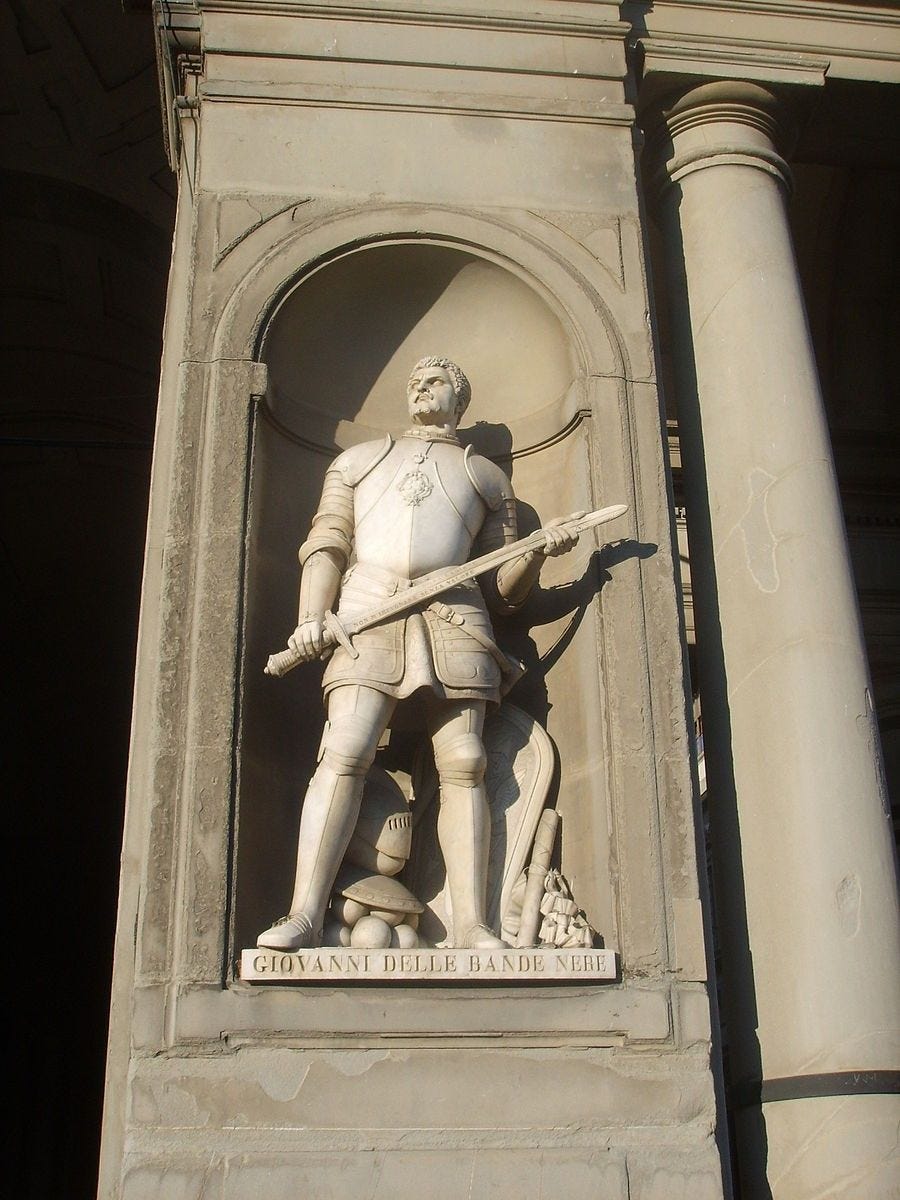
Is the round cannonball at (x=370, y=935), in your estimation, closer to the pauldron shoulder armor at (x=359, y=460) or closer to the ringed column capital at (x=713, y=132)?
the pauldron shoulder armor at (x=359, y=460)

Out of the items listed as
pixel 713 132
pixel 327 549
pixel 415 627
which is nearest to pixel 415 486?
pixel 327 549

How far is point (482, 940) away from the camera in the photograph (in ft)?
19.8

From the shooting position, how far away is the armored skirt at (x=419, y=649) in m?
6.49

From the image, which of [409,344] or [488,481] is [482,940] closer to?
[488,481]

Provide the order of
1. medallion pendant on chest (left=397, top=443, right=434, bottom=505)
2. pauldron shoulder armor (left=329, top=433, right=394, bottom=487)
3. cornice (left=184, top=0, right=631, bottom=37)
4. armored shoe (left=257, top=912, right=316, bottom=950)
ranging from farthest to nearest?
cornice (left=184, top=0, right=631, bottom=37)
pauldron shoulder armor (left=329, top=433, right=394, bottom=487)
medallion pendant on chest (left=397, top=443, right=434, bottom=505)
armored shoe (left=257, top=912, right=316, bottom=950)

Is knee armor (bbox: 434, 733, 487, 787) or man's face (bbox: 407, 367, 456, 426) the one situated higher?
man's face (bbox: 407, 367, 456, 426)

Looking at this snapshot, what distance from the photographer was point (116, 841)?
48.0ft

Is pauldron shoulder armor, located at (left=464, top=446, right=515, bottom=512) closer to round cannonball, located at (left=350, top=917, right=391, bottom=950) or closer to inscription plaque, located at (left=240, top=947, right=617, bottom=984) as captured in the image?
round cannonball, located at (left=350, top=917, right=391, bottom=950)

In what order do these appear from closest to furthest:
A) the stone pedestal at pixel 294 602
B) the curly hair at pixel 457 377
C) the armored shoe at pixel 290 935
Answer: the stone pedestal at pixel 294 602
the armored shoe at pixel 290 935
the curly hair at pixel 457 377

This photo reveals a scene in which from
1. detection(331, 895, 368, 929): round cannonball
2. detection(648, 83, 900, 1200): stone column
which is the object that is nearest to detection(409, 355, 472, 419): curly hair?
detection(648, 83, 900, 1200): stone column

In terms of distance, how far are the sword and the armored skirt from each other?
0.17ft

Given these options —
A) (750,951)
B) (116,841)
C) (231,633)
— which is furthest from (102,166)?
(750,951)

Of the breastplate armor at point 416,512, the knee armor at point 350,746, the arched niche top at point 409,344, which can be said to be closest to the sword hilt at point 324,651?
the knee armor at point 350,746

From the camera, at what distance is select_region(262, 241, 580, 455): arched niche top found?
7.75 m
